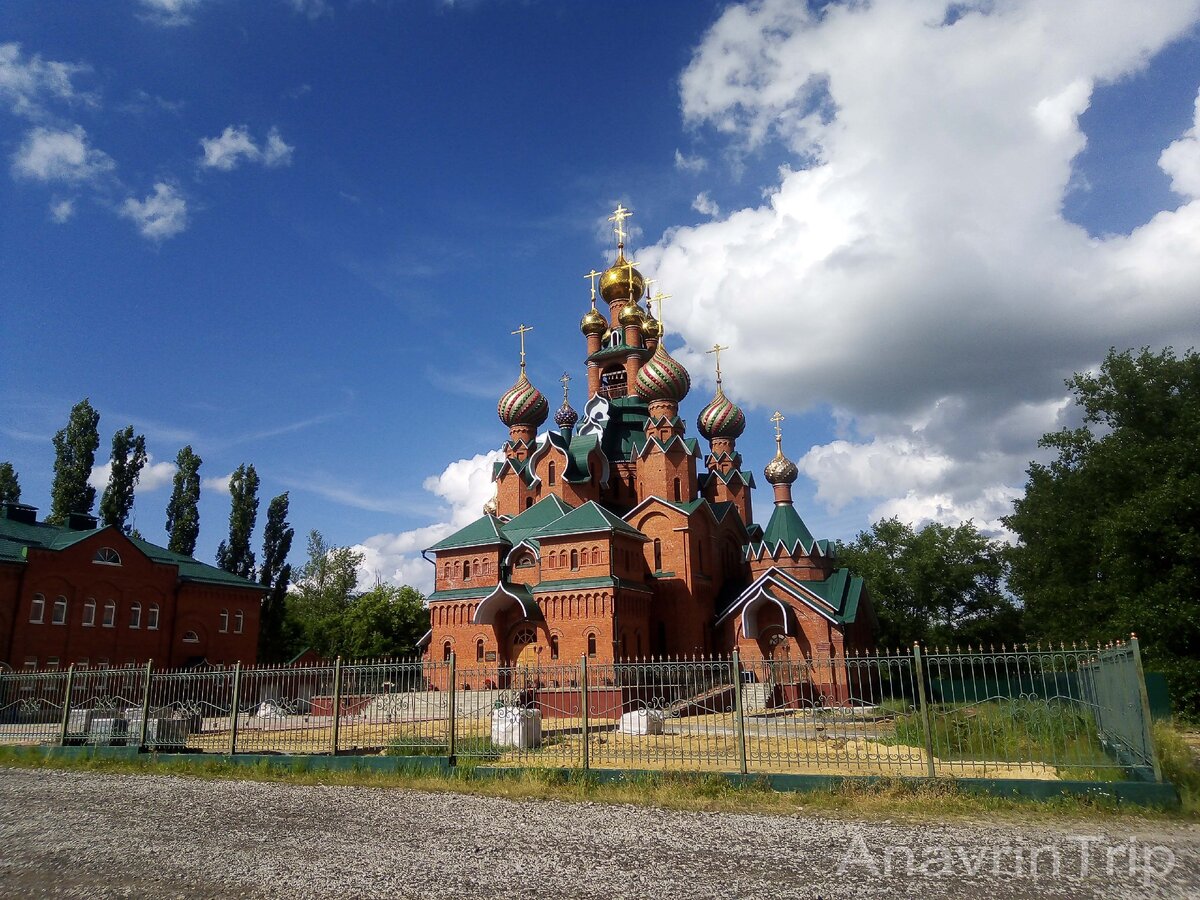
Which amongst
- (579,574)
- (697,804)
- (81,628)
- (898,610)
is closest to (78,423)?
(81,628)

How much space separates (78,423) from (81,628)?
35.2ft

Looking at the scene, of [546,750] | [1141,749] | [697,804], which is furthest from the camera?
[546,750]

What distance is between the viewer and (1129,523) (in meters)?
21.2

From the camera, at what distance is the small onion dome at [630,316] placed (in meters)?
39.2

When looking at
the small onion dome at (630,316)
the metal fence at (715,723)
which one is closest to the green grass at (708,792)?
the metal fence at (715,723)

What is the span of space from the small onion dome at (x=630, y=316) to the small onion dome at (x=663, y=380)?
4.89m

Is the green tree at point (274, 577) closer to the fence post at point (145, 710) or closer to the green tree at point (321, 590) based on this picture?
the green tree at point (321, 590)

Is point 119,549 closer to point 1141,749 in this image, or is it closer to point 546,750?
point 546,750

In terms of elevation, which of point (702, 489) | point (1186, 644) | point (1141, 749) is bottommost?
point (1141, 749)

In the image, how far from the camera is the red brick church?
26.7m

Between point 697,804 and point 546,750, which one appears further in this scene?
point 546,750

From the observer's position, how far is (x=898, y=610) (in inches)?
1788

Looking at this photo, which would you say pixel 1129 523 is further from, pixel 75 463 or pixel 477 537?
pixel 75 463

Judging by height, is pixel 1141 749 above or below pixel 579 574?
below
